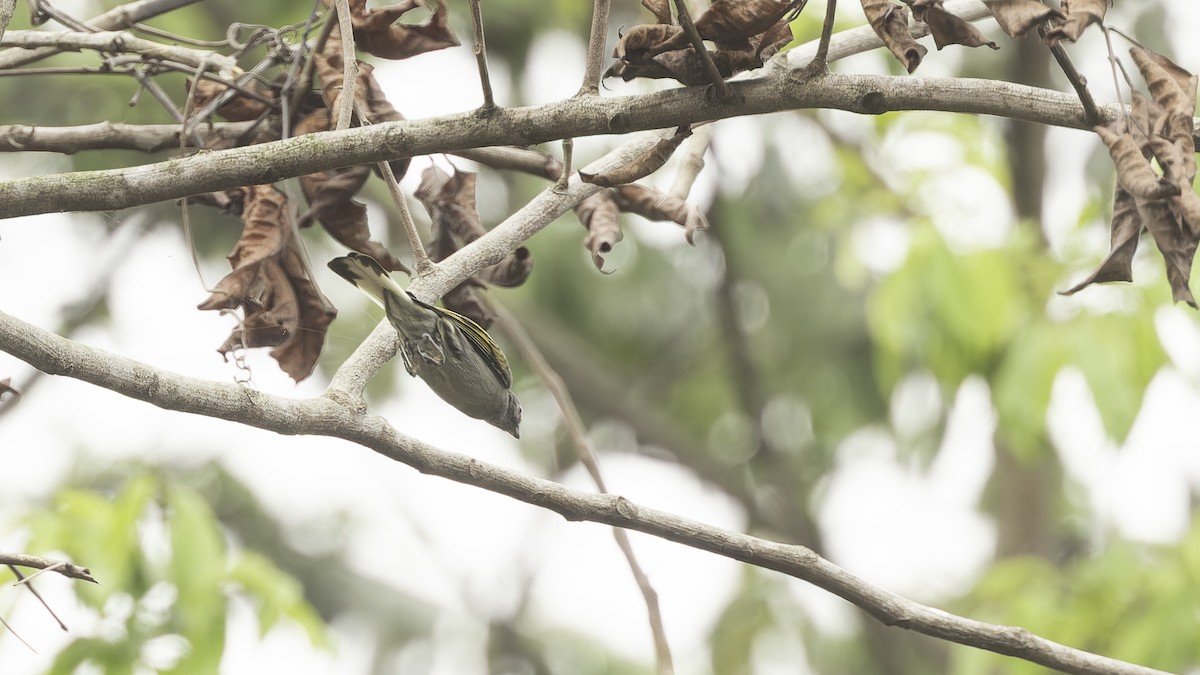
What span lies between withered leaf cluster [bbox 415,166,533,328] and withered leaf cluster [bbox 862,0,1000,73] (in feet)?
3.07

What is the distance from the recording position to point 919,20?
1.46m

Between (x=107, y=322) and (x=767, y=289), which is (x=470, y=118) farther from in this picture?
(x=767, y=289)

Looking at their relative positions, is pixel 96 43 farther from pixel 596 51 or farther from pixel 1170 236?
pixel 1170 236

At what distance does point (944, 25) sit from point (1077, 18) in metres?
0.16

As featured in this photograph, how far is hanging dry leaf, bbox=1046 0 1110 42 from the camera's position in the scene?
4.45 ft

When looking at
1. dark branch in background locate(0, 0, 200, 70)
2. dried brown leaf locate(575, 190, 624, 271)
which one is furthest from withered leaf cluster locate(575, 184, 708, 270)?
dark branch in background locate(0, 0, 200, 70)

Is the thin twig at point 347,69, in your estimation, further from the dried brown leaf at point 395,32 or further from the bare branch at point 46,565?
the bare branch at point 46,565

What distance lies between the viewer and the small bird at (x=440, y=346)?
1.79 m

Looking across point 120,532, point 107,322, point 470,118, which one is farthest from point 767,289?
point 470,118

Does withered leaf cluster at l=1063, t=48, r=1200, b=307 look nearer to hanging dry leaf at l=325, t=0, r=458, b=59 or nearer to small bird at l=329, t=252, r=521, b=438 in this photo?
small bird at l=329, t=252, r=521, b=438

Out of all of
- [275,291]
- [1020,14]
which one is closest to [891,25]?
[1020,14]

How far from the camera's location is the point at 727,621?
6.96m

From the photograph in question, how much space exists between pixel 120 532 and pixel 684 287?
4924 mm

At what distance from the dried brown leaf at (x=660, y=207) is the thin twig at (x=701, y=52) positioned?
1.62 ft
